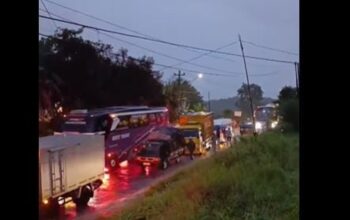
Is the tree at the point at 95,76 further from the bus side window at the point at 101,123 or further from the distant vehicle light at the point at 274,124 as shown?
the distant vehicle light at the point at 274,124

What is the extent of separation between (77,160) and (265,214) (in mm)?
1018

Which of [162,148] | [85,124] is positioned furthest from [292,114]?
[162,148]

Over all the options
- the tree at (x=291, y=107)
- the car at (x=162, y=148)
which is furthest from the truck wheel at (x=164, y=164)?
the tree at (x=291, y=107)

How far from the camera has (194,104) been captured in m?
2.18

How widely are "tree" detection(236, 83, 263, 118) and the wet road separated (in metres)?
0.48

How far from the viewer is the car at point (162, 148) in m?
2.23

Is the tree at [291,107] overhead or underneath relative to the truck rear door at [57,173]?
overhead

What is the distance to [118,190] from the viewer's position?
2072 millimetres

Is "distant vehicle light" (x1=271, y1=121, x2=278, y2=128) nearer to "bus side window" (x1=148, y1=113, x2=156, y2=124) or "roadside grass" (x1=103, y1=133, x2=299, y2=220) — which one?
"roadside grass" (x1=103, y1=133, x2=299, y2=220)

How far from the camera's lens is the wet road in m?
1.91

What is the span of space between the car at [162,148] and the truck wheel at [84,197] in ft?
0.97

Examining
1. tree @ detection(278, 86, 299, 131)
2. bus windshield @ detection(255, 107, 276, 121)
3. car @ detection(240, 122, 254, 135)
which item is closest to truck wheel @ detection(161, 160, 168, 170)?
car @ detection(240, 122, 254, 135)

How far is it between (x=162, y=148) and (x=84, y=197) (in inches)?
19.8
